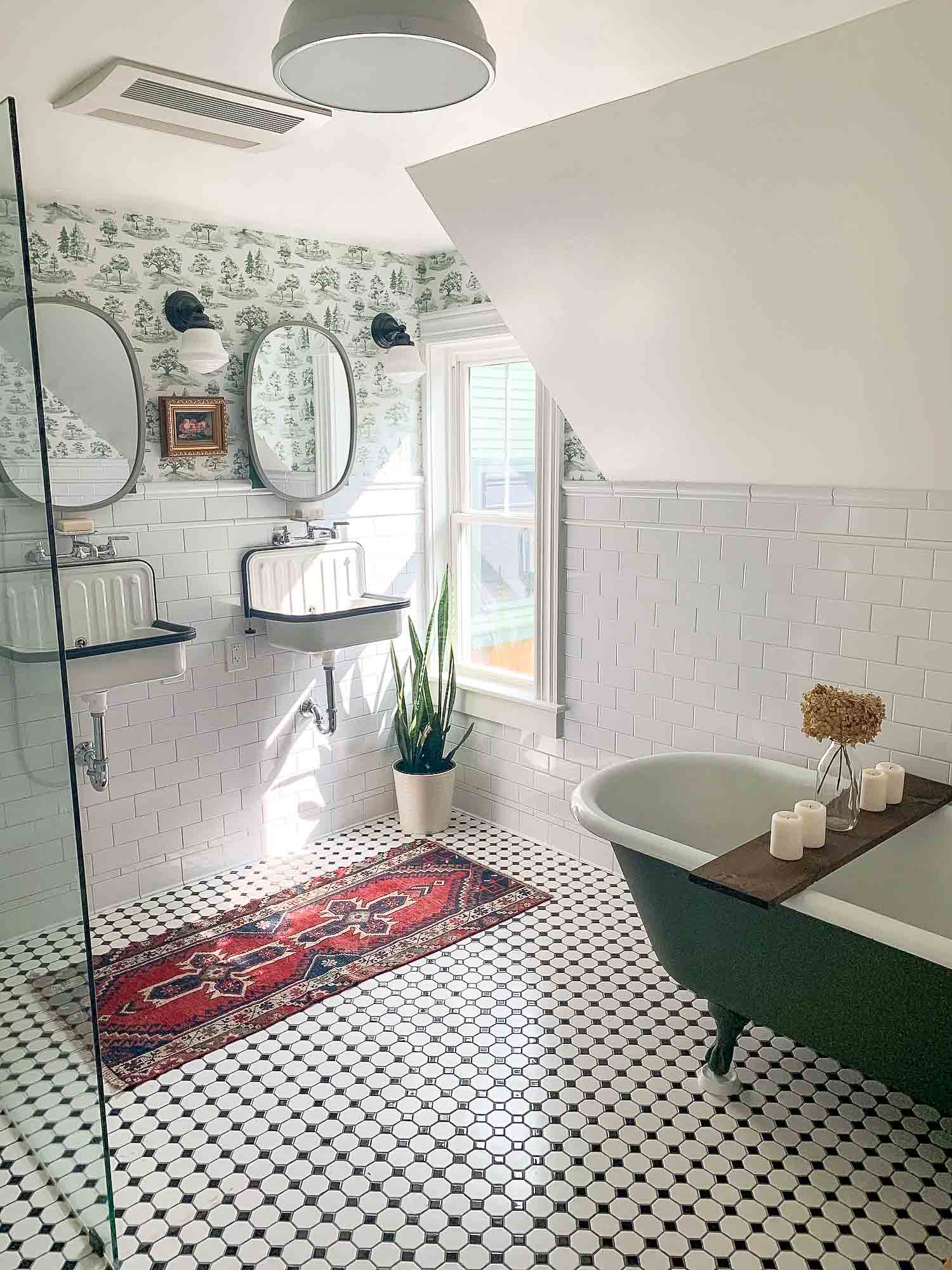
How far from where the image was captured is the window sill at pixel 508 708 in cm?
427

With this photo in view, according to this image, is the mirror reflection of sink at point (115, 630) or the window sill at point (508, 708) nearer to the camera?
the mirror reflection of sink at point (115, 630)

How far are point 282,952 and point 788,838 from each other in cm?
190

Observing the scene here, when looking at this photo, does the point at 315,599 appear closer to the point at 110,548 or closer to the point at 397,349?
the point at 110,548

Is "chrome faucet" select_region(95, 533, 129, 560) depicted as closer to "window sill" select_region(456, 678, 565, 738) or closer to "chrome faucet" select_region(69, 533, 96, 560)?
"chrome faucet" select_region(69, 533, 96, 560)

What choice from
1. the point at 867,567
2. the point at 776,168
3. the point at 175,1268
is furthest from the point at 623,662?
the point at 175,1268

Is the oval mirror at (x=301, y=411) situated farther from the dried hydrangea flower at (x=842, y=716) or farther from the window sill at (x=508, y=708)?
the dried hydrangea flower at (x=842, y=716)

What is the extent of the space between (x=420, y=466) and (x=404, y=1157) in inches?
121

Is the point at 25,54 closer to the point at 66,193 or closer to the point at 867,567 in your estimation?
the point at 66,193

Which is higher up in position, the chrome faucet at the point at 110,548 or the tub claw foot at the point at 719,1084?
the chrome faucet at the point at 110,548

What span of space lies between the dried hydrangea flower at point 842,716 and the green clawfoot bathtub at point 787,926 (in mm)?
411

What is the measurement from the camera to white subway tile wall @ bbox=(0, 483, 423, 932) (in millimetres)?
3850

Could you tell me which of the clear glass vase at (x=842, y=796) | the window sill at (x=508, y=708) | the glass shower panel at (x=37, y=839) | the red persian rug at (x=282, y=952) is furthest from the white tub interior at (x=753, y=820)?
the glass shower panel at (x=37, y=839)

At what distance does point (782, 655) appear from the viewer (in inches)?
136

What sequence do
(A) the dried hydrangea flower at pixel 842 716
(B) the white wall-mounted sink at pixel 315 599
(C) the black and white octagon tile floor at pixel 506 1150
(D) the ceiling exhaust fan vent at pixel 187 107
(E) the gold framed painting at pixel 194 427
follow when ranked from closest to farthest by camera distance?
(C) the black and white octagon tile floor at pixel 506 1150 < (D) the ceiling exhaust fan vent at pixel 187 107 < (A) the dried hydrangea flower at pixel 842 716 < (E) the gold framed painting at pixel 194 427 < (B) the white wall-mounted sink at pixel 315 599
